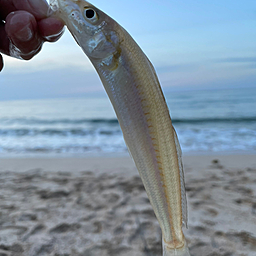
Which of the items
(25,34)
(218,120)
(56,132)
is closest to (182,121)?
(218,120)

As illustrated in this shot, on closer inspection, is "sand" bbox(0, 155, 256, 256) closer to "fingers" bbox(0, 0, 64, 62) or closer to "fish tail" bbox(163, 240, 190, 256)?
"fish tail" bbox(163, 240, 190, 256)

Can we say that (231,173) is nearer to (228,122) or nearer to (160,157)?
(160,157)

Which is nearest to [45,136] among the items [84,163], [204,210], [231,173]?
[84,163]

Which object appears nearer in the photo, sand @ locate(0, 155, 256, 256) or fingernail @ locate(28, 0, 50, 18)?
fingernail @ locate(28, 0, 50, 18)

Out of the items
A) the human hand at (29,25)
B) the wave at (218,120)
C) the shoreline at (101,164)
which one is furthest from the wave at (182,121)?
the human hand at (29,25)

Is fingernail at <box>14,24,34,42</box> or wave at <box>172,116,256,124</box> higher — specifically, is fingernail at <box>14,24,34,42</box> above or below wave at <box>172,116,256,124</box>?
above

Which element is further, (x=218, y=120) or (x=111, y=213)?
(x=218, y=120)

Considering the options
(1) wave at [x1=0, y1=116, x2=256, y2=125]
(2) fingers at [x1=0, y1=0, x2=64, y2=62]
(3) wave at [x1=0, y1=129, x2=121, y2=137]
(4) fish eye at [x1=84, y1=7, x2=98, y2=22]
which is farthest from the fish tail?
(1) wave at [x1=0, y1=116, x2=256, y2=125]

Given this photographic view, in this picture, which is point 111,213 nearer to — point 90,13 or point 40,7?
point 40,7
